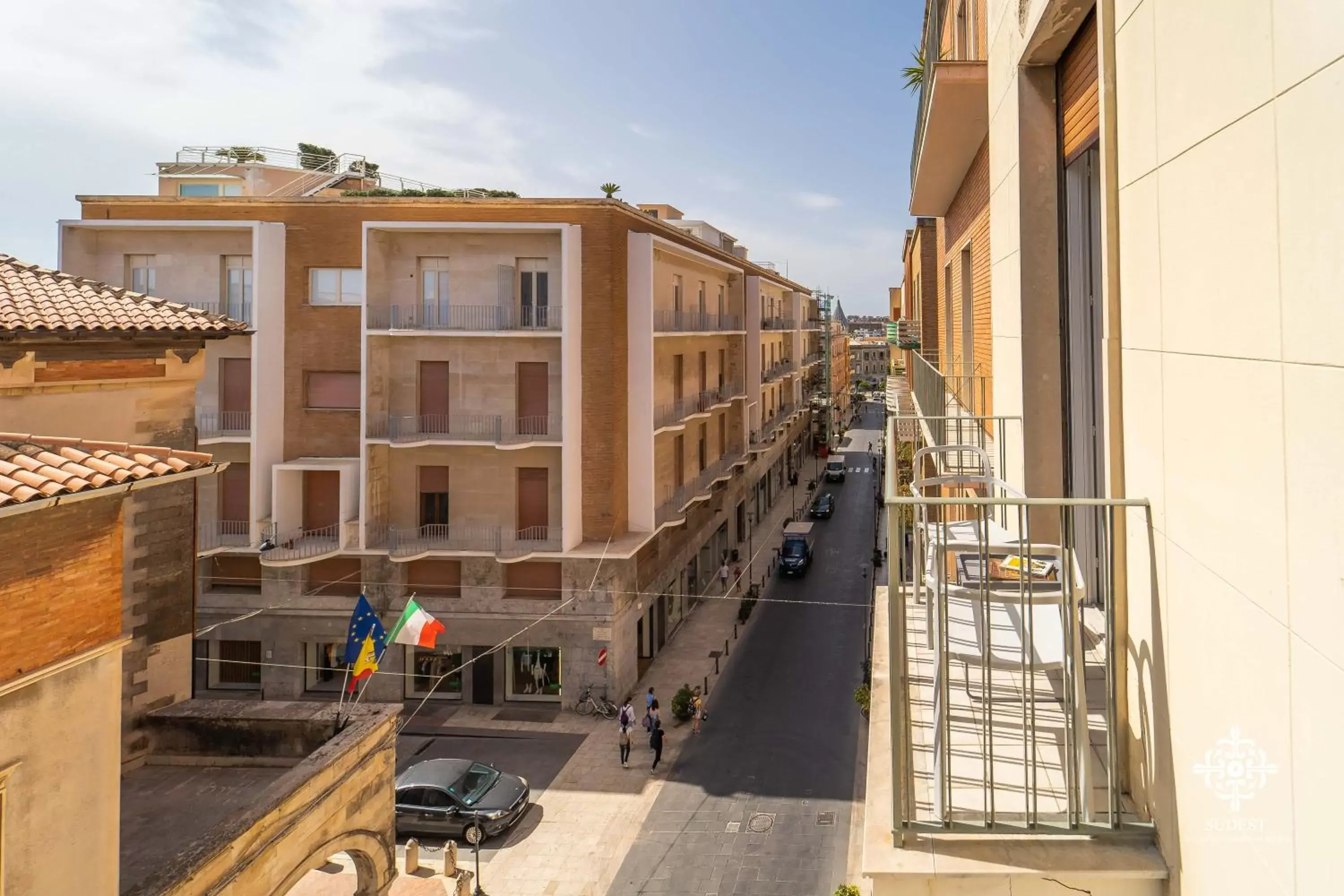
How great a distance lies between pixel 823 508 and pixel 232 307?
104 ft

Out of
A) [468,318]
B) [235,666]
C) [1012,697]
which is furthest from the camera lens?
[235,666]

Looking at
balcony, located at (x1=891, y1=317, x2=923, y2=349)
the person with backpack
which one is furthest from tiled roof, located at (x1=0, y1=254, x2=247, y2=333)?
balcony, located at (x1=891, y1=317, x2=923, y2=349)

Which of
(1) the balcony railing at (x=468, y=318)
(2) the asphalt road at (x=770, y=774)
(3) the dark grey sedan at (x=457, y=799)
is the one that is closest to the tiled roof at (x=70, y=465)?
(2) the asphalt road at (x=770, y=774)

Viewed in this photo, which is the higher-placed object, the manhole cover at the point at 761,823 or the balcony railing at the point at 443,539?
the balcony railing at the point at 443,539

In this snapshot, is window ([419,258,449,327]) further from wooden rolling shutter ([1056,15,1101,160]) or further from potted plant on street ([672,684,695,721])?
wooden rolling shutter ([1056,15,1101,160])

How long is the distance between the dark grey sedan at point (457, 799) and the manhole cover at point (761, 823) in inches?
173

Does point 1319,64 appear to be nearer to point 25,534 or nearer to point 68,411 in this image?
point 25,534

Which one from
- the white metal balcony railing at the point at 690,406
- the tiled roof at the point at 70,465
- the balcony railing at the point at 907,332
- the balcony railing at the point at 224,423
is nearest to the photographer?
the tiled roof at the point at 70,465

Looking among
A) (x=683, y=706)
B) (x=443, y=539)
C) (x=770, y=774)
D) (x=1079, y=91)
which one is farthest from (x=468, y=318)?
(x=1079, y=91)

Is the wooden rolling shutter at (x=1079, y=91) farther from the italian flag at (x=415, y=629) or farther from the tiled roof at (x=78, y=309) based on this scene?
the italian flag at (x=415, y=629)

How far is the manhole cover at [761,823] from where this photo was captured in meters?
15.6

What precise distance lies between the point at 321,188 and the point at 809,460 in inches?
1801

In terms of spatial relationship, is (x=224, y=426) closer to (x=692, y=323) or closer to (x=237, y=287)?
(x=237, y=287)

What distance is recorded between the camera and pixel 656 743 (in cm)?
1869
